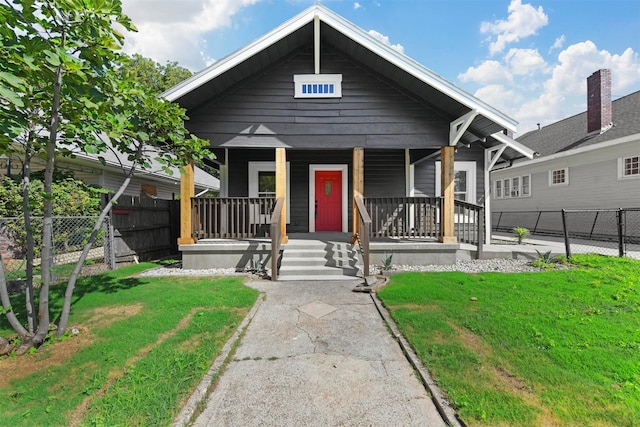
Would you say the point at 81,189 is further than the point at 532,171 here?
No

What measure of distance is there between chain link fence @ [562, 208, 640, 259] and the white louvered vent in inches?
318

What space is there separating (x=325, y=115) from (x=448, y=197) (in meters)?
3.82

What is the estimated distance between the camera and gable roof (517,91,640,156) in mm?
10826

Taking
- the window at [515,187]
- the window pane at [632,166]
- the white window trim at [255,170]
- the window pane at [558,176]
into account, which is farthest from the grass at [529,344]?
the window at [515,187]

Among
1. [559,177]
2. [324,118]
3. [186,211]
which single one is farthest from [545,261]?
[186,211]

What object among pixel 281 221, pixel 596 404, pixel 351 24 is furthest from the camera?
pixel 281 221

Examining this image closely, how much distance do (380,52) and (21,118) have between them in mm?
6327

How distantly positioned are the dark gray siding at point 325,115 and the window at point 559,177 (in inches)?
384

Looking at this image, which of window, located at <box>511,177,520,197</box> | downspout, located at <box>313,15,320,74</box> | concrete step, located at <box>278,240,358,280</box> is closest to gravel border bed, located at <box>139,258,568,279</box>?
concrete step, located at <box>278,240,358,280</box>

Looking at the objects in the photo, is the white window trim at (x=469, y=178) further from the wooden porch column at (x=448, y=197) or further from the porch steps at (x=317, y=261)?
the porch steps at (x=317, y=261)

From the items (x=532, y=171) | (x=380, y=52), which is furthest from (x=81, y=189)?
(x=532, y=171)

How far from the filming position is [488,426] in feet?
6.34

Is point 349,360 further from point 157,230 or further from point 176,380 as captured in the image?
point 157,230

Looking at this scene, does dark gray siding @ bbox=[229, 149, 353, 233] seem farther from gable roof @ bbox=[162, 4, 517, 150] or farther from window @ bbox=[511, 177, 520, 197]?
window @ bbox=[511, 177, 520, 197]
